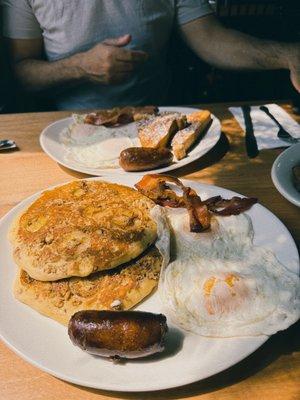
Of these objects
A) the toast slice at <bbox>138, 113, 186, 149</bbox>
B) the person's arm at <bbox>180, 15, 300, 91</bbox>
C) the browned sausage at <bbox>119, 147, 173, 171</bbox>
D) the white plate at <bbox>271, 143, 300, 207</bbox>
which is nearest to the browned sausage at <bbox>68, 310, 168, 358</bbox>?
the white plate at <bbox>271, 143, 300, 207</bbox>

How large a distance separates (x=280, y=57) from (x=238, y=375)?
2.62 meters

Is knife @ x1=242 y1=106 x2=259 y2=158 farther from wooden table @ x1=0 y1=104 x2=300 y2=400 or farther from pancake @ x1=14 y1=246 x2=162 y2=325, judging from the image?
pancake @ x1=14 y1=246 x2=162 y2=325

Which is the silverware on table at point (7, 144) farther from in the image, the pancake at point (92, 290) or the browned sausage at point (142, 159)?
the pancake at point (92, 290)

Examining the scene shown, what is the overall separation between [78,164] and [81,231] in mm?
752

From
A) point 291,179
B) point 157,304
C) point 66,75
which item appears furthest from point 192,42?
point 157,304

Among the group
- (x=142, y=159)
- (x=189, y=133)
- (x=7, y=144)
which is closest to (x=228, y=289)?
(x=142, y=159)

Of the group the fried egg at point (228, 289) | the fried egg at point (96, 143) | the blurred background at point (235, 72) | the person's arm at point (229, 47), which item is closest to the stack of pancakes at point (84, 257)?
the fried egg at point (228, 289)

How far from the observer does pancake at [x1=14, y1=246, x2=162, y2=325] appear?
132 cm

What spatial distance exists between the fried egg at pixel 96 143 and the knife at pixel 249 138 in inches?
24.5

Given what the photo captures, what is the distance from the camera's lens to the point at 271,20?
5.05 meters

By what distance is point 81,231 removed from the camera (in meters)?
1.49

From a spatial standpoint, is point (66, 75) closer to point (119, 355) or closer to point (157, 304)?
point (157, 304)

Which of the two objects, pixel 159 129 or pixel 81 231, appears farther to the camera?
pixel 159 129

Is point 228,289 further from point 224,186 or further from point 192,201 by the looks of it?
point 224,186
